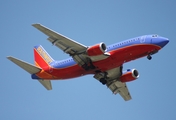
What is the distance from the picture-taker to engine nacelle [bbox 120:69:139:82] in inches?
2421

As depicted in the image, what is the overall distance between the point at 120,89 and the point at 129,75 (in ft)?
16.5

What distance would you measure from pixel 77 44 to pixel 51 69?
809 cm

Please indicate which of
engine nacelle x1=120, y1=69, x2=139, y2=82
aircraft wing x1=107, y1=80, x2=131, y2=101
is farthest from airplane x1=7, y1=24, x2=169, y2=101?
aircraft wing x1=107, y1=80, x2=131, y2=101

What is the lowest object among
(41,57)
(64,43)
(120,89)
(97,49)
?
(120,89)

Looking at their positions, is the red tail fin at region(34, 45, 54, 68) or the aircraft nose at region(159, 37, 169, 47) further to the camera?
the red tail fin at region(34, 45, 54, 68)

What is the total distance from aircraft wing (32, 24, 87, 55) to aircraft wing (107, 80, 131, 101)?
449 inches

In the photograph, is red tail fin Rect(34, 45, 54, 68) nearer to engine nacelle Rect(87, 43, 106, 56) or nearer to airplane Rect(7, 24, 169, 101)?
airplane Rect(7, 24, 169, 101)

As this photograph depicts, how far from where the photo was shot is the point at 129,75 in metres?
61.8

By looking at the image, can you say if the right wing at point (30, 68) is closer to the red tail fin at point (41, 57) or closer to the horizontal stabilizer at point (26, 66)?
the horizontal stabilizer at point (26, 66)

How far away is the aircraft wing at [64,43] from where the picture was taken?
A: 53.6 metres

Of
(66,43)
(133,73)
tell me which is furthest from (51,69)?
(133,73)

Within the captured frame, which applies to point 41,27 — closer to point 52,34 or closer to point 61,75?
point 52,34

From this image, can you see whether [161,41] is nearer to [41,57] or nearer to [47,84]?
[47,84]

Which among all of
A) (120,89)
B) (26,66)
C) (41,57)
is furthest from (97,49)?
(41,57)
